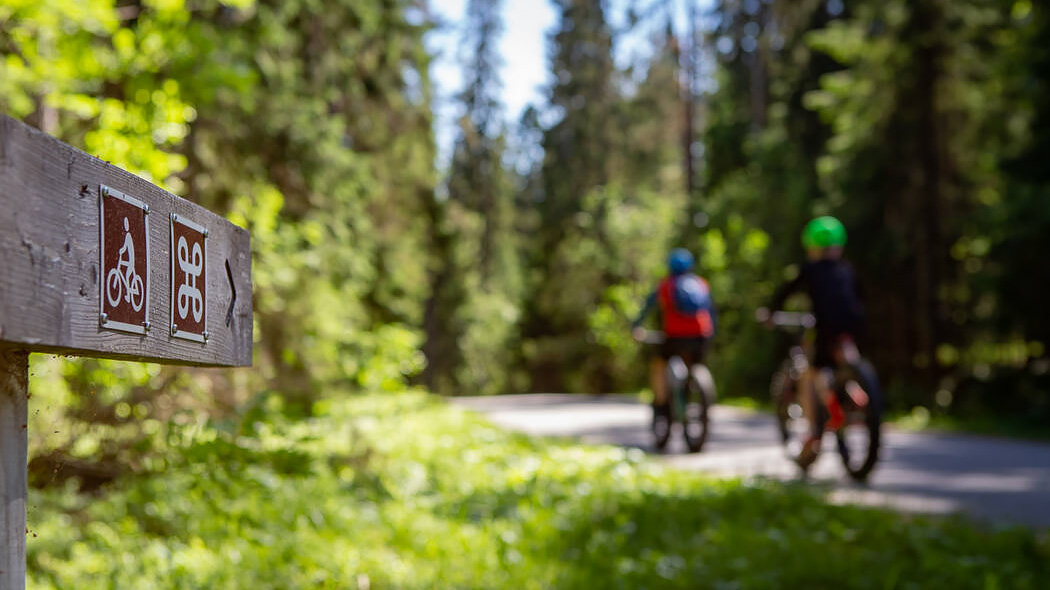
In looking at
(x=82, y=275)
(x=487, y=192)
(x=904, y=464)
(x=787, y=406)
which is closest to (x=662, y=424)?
(x=787, y=406)

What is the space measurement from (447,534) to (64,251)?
427 centimetres

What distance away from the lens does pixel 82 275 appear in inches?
62.2

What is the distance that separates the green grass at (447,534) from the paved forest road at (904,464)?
82cm

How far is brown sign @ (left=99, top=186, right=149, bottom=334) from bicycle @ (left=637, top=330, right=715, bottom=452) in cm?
829

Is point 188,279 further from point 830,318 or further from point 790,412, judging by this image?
point 790,412

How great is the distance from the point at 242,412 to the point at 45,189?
13.7ft

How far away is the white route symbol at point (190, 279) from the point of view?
195cm

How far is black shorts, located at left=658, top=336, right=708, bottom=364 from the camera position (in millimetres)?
10031

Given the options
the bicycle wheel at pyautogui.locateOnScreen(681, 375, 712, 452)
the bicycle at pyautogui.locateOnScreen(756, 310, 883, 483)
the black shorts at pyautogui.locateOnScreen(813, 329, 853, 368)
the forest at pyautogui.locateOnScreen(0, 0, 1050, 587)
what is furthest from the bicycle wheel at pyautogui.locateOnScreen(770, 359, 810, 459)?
the forest at pyautogui.locateOnScreen(0, 0, 1050, 587)

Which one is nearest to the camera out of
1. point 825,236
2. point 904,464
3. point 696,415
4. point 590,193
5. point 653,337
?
point 825,236

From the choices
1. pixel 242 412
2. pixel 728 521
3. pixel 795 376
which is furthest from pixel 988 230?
pixel 242 412

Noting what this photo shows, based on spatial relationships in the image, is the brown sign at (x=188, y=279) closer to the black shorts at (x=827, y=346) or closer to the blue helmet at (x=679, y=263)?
the black shorts at (x=827, y=346)

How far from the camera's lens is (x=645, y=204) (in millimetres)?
39812

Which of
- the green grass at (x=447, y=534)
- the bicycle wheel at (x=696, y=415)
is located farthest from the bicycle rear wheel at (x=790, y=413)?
the green grass at (x=447, y=534)
